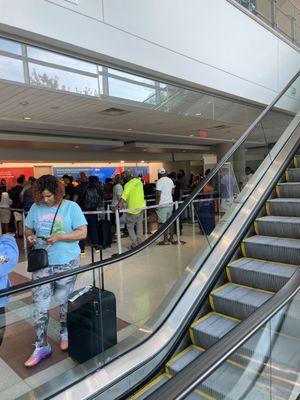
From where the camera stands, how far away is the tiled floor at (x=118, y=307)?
2627 millimetres

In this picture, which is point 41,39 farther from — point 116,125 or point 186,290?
point 116,125

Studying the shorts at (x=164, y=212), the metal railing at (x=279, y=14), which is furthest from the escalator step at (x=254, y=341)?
the metal railing at (x=279, y=14)

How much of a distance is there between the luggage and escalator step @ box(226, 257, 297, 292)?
3.66 m

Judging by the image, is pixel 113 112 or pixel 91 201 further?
pixel 113 112

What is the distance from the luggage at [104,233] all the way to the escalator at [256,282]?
350cm

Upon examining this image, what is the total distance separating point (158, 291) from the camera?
4250 millimetres

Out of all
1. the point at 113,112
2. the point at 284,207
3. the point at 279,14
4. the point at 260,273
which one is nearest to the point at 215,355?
the point at 260,273

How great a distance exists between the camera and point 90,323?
290 centimetres

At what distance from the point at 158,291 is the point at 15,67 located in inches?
139

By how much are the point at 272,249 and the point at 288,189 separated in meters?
1.12

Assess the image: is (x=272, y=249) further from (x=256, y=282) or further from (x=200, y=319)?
(x=200, y=319)

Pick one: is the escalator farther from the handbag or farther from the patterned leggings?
the handbag

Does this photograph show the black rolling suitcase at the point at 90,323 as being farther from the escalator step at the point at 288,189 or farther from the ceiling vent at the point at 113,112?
the ceiling vent at the point at 113,112

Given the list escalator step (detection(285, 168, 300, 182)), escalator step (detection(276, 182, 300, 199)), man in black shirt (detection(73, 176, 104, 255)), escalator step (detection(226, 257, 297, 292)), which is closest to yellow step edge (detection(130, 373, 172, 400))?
escalator step (detection(226, 257, 297, 292))
